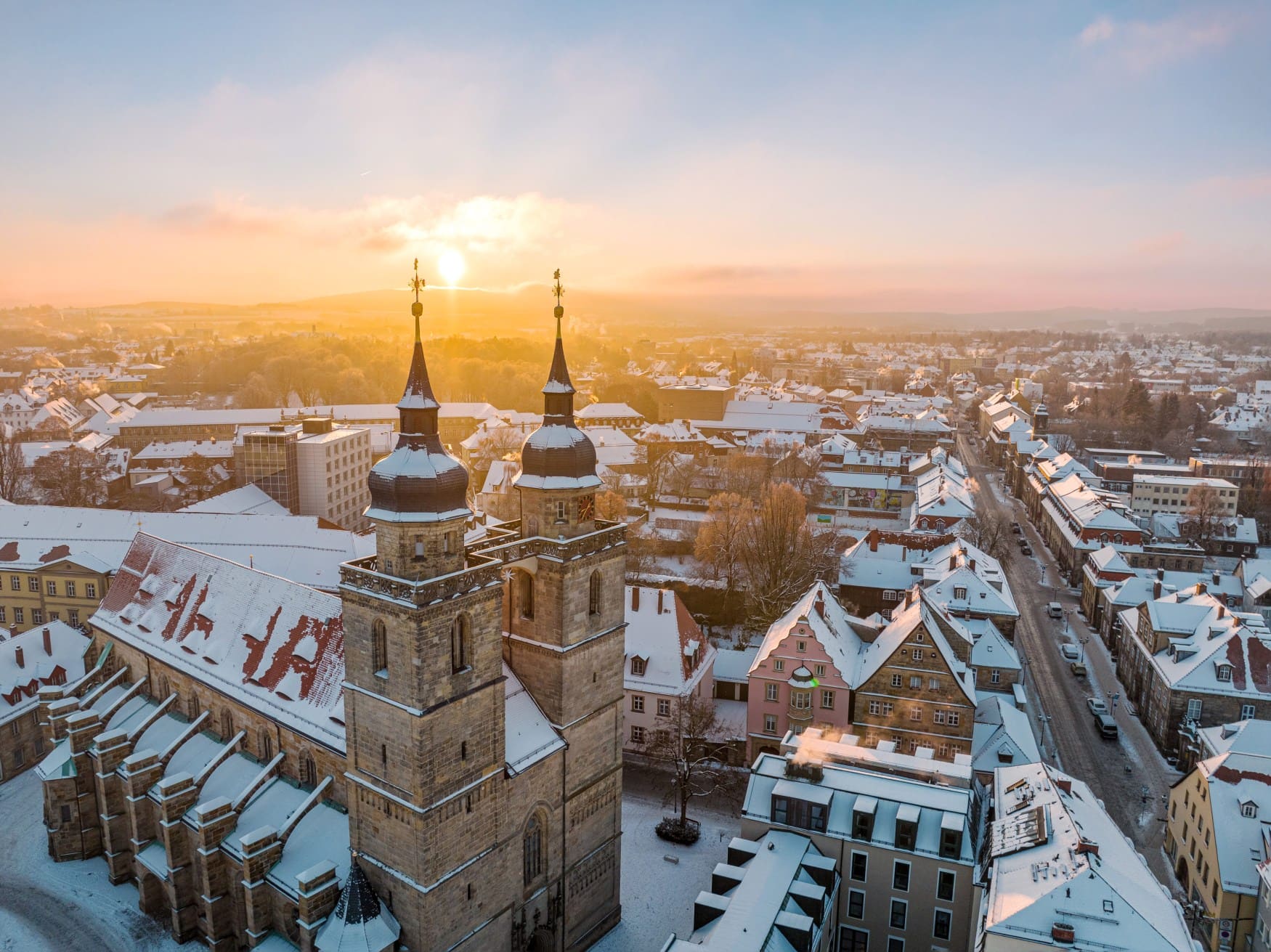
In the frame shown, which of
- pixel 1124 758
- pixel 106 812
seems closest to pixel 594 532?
pixel 106 812

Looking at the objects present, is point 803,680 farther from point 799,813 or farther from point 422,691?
point 422,691

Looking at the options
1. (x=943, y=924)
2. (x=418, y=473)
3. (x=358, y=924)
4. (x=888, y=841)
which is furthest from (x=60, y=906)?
(x=943, y=924)

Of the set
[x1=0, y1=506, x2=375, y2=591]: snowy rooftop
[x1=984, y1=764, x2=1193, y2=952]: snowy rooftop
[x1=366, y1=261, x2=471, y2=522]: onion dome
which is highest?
[x1=366, y1=261, x2=471, y2=522]: onion dome

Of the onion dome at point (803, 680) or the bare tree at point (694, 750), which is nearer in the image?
the bare tree at point (694, 750)

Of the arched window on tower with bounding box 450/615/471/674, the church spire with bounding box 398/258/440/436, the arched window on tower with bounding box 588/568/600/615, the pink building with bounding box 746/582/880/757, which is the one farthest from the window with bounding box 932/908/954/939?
the church spire with bounding box 398/258/440/436

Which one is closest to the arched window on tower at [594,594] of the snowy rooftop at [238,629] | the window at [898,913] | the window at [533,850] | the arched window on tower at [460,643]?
the arched window on tower at [460,643]

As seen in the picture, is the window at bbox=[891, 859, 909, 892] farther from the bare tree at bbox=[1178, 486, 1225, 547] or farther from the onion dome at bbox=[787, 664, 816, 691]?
the bare tree at bbox=[1178, 486, 1225, 547]

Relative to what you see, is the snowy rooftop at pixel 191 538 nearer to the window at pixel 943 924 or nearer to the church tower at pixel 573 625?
the church tower at pixel 573 625
